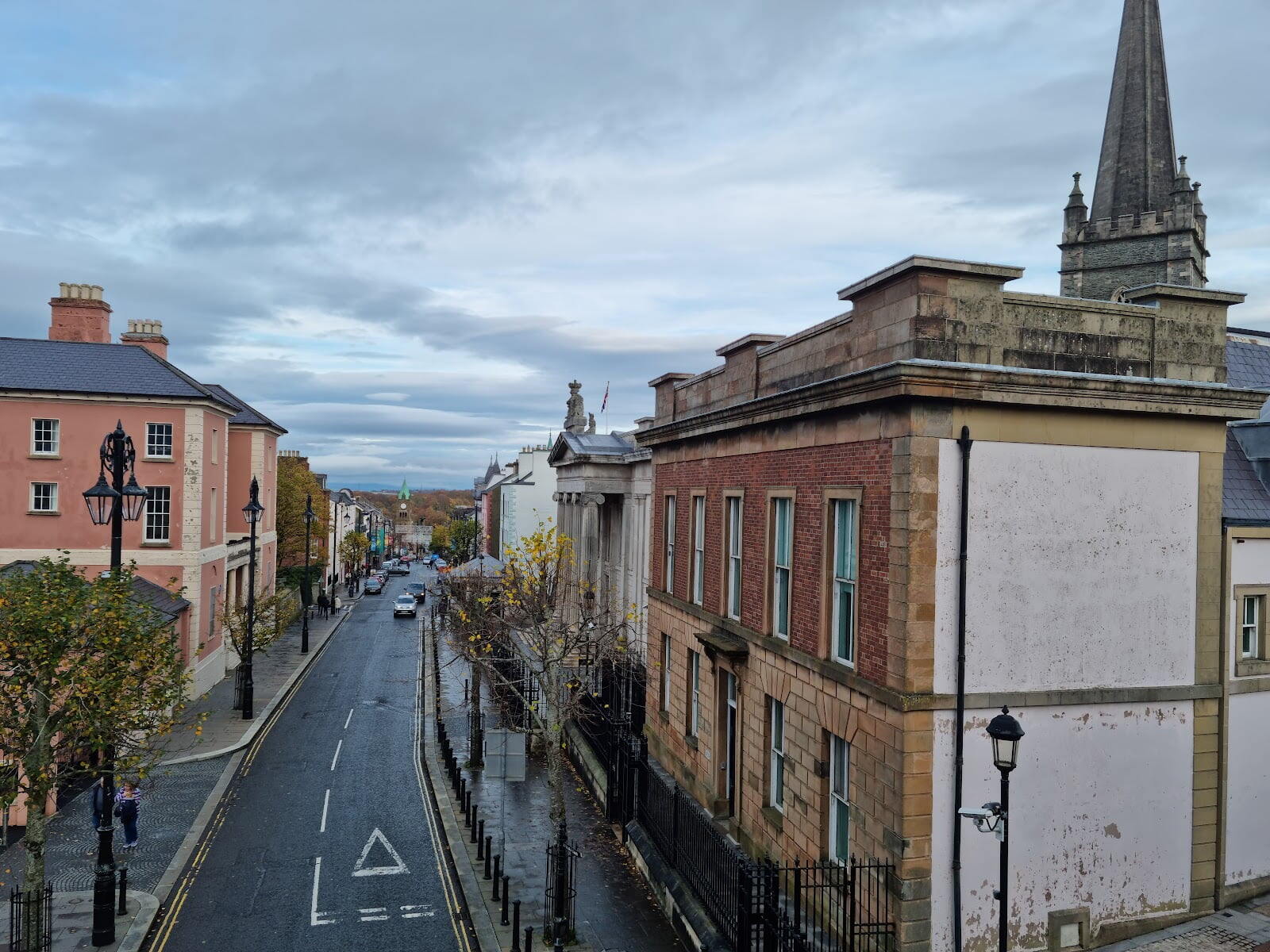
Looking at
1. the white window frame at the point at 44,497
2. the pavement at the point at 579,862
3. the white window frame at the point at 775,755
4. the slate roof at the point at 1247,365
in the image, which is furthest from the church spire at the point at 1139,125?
the white window frame at the point at 44,497

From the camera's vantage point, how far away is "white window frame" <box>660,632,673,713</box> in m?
22.5

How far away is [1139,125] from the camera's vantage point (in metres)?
47.0

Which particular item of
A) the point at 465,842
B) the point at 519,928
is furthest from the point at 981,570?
the point at 465,842

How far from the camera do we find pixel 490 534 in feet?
356

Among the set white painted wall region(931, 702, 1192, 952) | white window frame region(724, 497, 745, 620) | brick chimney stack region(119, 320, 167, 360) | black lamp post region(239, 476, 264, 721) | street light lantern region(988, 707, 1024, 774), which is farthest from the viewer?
brick chimney stack region(119, 320, 167, 360)

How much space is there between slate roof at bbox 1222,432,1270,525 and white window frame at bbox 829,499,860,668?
210 inches

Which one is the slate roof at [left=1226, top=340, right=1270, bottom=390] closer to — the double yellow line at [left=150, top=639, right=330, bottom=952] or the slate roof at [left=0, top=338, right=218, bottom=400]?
A: the double yellow line at [left=150, top=639, right=330, bottom=952]

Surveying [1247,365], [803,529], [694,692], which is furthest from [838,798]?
[1247,365]

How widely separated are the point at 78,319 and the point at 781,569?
33.6m

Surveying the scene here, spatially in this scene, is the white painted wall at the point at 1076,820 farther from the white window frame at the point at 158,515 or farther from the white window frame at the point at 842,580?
the white window frame at the point at 158,515

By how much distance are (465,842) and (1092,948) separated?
1196 cm

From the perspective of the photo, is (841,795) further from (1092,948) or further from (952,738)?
(1092,948)

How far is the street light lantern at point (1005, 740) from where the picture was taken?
1031 cm

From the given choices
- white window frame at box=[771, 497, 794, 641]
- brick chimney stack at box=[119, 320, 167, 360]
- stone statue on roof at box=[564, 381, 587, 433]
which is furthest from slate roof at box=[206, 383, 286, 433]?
white window frame at box=[771, 497, 794, 641]
